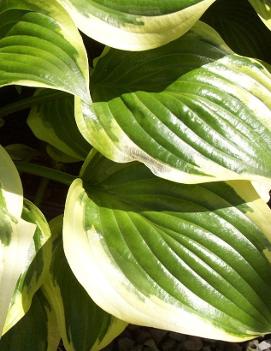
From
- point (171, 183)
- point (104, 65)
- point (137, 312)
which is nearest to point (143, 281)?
point (137, 312)

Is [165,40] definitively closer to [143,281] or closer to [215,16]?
[143,281]

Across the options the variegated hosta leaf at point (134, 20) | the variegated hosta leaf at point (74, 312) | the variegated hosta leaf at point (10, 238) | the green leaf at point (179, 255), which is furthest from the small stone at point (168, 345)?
the variegated hosta leaf at point (134, 20)

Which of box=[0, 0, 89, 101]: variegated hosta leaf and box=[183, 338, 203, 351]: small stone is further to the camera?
box=[183, 338, 203, 351]: small stone

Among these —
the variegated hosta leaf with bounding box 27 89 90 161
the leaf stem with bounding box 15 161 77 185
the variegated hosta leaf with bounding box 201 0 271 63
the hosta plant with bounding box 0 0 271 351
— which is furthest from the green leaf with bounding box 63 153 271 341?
the variegated hosta leaf with bounding box 201 0 271 63

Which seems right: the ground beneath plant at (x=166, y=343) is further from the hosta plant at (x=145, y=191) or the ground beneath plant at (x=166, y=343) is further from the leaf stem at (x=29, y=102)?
the leaf stem at (x=29, y=102)

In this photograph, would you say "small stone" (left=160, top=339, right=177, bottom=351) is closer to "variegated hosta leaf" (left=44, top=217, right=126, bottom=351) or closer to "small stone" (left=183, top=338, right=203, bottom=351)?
"small stone" (left=183, top=338, right=203, bottom=351)

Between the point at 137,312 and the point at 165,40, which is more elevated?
the point at 165,40

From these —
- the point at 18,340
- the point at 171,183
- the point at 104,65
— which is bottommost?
the point at 18,340
